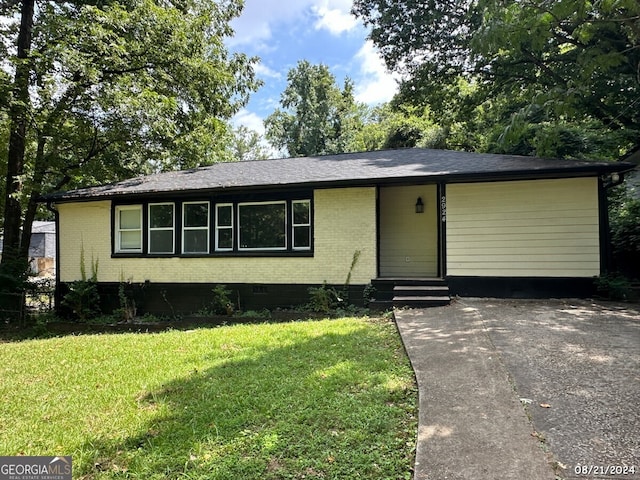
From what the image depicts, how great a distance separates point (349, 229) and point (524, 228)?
148 inches

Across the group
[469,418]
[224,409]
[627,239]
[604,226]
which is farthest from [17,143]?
[627,239]

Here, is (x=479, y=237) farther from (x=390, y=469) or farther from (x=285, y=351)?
(x=390, y=469)

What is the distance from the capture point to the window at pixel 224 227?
32.9 ft

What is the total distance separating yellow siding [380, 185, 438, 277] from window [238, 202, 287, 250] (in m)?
3.08

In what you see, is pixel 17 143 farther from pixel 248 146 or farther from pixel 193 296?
pixel 248 146

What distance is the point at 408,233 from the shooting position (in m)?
11.1

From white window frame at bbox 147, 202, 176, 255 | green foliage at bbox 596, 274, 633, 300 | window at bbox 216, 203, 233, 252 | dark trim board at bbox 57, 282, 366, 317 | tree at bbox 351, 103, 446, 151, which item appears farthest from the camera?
tree at bbox 351, 103, 446, 151

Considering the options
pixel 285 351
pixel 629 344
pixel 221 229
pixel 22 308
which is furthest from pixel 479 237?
pixel 22 308

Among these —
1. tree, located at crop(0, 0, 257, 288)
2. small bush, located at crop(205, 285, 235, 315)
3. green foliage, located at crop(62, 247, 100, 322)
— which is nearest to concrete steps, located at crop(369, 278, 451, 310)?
small bush, located at crop(205, 285, 235, 315)

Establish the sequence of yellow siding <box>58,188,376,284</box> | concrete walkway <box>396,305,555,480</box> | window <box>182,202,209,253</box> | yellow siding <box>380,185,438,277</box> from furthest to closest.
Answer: yellow siding <box>380,185,438,277</box>, window <box>182,202,209,253</box>, yellow siding <box>58,188,376,284</box>, concrete walkway <box>396,305,555,480</box>

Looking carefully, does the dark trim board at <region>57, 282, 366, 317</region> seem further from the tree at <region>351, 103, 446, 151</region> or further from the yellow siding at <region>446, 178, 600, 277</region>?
the tree at <region>351, 103, 446, 151</region>

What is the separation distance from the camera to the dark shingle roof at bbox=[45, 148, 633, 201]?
26.1ft

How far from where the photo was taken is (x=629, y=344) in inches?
188

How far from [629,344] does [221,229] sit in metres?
8.43
